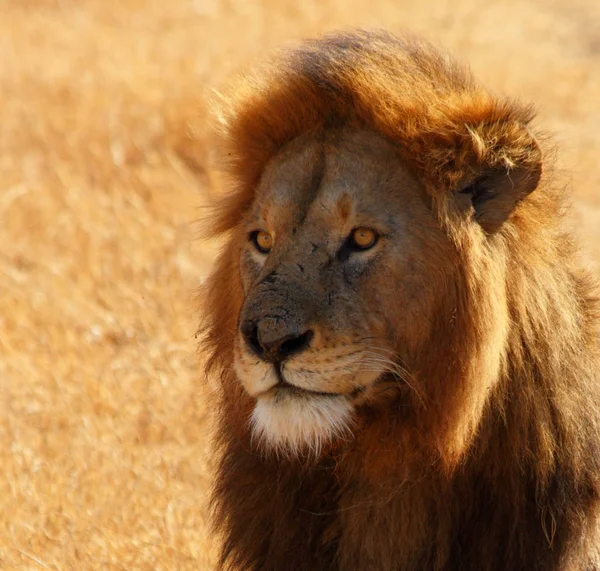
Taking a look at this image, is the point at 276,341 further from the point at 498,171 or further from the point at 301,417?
the point at 498,171

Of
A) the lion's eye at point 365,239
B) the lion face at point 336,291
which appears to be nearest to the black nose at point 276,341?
the lion face at point 336,291

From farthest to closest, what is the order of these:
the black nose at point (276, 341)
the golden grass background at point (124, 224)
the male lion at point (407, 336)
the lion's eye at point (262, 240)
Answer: the golden grass background at point (124, 224), the lion's eye at point (262, 240), the male lion at point (407, 336), the black nose at point (276, 341)

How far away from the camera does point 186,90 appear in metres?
8.43

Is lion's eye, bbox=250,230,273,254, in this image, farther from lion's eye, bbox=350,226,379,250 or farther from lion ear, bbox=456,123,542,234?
lion ear, bbox=456,123,542,234

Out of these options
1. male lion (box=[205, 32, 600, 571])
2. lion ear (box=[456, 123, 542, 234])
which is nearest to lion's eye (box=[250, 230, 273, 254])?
male lion (box=[205, 32, 600, 571])

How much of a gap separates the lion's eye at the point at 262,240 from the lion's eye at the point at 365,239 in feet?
0.85

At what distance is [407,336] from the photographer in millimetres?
2906

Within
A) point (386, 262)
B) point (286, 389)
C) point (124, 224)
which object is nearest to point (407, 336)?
point (386, 262)

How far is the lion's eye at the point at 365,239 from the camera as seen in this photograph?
2.95m

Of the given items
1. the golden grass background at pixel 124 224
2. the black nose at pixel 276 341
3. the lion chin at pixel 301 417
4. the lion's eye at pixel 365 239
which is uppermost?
the lion's eye at pixel 365 239

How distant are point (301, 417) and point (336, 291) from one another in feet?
1.07

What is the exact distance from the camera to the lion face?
279 cm

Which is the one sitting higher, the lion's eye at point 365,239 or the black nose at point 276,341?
the lion's eye at point 365,239

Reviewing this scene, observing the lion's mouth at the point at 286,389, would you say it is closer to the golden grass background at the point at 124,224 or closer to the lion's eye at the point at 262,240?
the lion's eye at the point at 262,240
